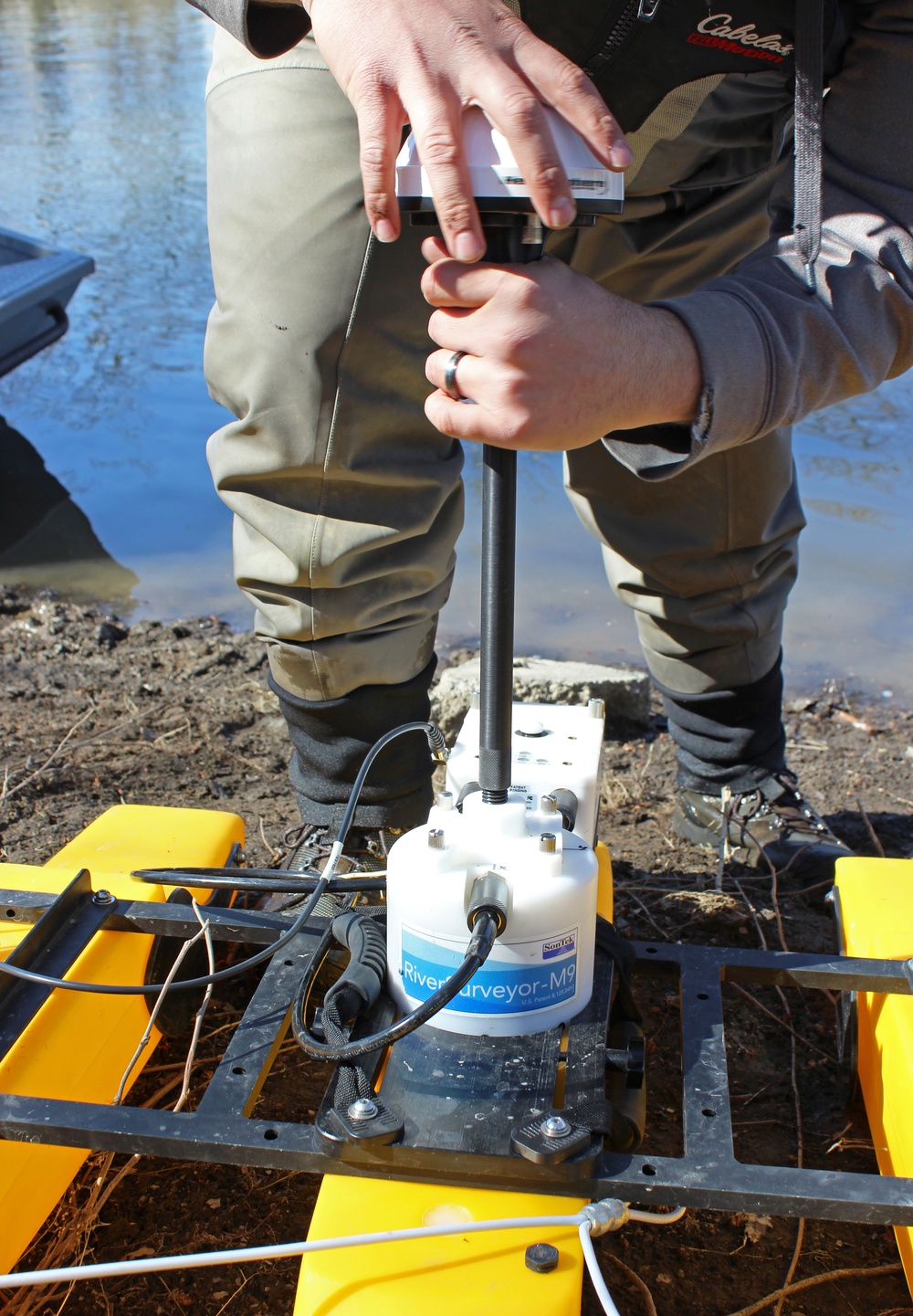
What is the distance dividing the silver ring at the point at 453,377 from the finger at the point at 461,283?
0.13 ft

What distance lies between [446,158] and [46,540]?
2723mm

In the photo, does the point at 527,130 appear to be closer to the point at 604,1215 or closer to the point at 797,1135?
the point at 604,1215

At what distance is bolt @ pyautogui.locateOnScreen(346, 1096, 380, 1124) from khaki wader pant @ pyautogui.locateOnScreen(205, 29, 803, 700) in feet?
2.00

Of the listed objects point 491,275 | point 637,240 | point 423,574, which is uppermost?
point 491,275

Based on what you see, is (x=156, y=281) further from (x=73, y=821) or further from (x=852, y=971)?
(x=852, y=971)

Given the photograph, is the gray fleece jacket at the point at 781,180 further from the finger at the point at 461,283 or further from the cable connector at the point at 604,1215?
the cable connector at the point at 604,1215

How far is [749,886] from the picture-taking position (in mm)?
1759

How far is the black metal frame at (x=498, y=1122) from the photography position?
0.88 metres

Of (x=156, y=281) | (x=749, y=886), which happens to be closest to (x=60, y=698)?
(x=749, y=886)

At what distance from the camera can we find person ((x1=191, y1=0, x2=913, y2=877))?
0.87m

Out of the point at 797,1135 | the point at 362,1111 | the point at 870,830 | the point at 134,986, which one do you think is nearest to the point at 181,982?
the point at 134,986

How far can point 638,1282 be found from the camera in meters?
1.09

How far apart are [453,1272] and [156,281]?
5.25 m

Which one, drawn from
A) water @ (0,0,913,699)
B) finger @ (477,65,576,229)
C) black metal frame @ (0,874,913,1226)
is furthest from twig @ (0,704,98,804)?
finger @ (477,65,576,229)
